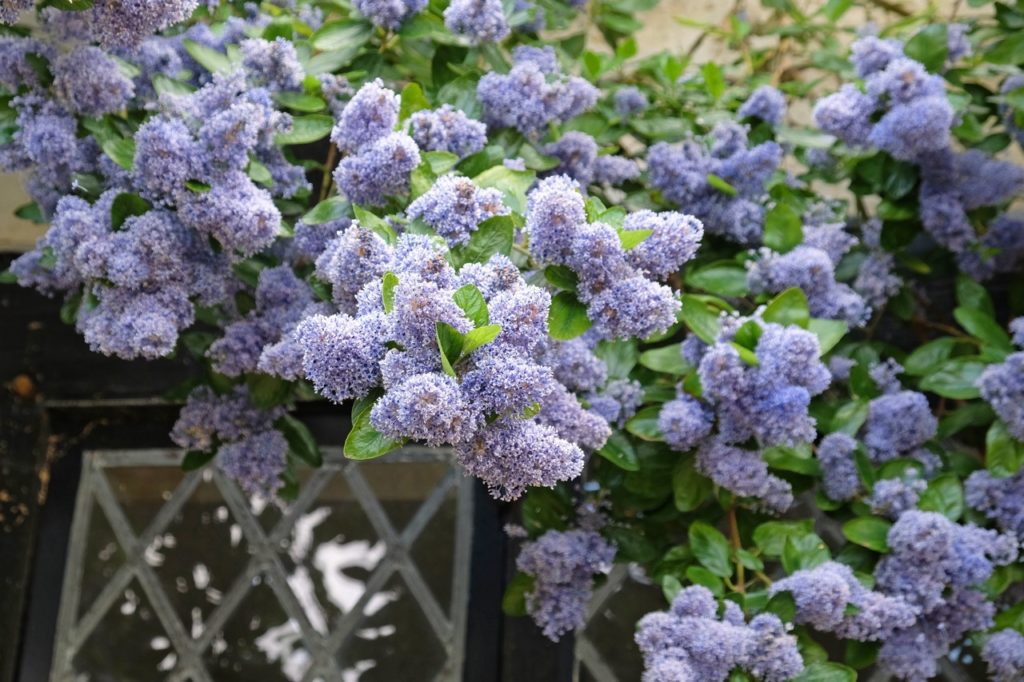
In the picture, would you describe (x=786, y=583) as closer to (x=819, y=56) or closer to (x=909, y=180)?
→ (x=909, y=180)

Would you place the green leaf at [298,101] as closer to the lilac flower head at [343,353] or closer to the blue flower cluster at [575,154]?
the blue flower cluster at [575,154]

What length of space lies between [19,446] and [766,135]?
58.3 inches

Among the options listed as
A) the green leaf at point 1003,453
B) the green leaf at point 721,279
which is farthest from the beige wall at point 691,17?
the green leaf at point 1003,453

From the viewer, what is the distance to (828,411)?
172 cm

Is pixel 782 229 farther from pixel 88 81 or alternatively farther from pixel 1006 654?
pixel 88 81

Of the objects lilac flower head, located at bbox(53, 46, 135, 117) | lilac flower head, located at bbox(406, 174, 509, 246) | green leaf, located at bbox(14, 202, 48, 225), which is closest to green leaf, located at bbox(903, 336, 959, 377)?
lilac flower head, located at bbox(406, 174, 509, 246)

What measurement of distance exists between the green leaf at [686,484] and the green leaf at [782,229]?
1.17 ft

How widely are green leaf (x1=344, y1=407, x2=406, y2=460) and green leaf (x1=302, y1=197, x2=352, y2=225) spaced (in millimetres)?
386

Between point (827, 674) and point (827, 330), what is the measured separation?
1.51 feet

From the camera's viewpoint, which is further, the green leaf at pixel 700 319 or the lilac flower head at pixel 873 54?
the lilac flower head at pixel 873 54

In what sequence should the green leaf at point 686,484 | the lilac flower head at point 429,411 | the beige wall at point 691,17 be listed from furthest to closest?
the beige wall at point 691,17 < the green leaf at point 686,484 < the lilac flower head at point 429,411

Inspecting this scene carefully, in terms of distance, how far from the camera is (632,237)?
118 centimetres

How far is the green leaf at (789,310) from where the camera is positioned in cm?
157

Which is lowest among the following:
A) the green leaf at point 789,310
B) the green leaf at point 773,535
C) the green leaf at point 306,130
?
the green leaf at point 773,535
